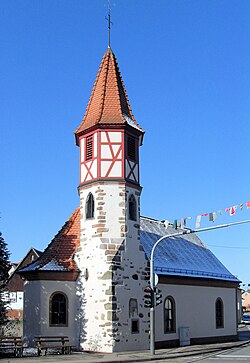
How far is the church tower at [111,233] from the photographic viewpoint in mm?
27219

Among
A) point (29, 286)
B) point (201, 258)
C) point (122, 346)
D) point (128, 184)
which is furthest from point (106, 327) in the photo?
point (201, 258)

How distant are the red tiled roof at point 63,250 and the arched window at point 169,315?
6.27 m

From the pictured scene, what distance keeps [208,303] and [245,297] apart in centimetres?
10759

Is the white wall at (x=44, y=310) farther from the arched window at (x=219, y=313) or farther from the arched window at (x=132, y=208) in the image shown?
the arched window at (x=219, y=313)

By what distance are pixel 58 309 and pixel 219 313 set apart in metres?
13.1

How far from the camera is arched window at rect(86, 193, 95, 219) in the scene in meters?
28.9

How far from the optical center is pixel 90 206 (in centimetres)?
2908

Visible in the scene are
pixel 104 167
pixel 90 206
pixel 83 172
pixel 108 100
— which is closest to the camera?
pixel 104 167

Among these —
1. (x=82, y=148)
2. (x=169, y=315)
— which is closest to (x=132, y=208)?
(x=82, y=148)

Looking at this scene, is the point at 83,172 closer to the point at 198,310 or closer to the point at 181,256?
the point at 181,256

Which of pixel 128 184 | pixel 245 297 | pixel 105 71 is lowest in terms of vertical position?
pixel 245 297

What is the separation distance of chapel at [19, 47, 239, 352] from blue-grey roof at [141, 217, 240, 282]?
51cm

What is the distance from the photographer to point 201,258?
125 feet

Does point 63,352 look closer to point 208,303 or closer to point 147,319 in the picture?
point 147,319
